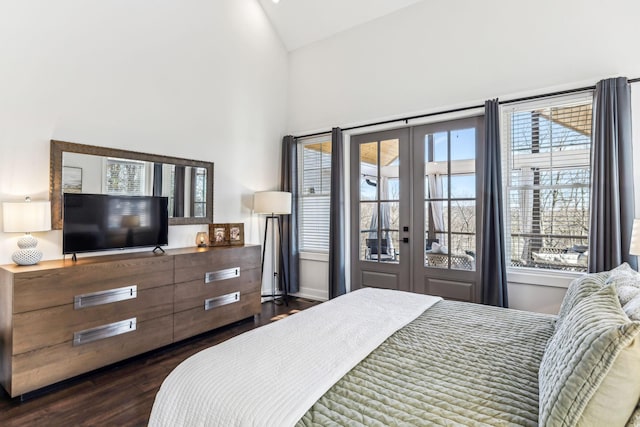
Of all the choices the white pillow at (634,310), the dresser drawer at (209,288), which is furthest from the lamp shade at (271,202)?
the white pillow at (634,310)

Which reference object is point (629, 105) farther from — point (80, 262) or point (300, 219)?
point (80, 262)

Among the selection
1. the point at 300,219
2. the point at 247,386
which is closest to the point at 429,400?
the point at 247,386

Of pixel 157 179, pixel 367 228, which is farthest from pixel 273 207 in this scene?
pixel 157 179

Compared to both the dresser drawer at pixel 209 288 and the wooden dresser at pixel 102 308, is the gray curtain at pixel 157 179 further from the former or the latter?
the dresser drawer at pixel 209 288

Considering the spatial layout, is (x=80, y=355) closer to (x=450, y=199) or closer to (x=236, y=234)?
(x=236, y=234)

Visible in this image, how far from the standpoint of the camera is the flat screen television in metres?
2.74

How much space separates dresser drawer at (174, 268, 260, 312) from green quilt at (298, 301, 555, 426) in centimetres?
213

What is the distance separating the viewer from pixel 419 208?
12.9 ft

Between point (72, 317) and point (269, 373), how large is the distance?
194cm

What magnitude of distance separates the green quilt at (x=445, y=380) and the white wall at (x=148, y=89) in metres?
2.78

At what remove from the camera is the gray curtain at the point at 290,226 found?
4730 mm

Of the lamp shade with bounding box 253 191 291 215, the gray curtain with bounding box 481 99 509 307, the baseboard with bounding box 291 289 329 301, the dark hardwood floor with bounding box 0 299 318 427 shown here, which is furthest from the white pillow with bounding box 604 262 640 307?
the baseboard with bounding box 291 289 329 301

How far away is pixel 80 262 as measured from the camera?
2598 millimetres

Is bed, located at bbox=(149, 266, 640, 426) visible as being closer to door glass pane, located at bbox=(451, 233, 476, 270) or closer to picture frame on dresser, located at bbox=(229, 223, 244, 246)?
door glass pane, located at bbox=(451, 233, 476, 270)
